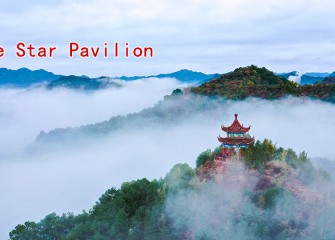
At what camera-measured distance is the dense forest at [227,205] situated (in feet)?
89.9

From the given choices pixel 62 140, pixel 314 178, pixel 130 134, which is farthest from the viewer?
pixel 62 140

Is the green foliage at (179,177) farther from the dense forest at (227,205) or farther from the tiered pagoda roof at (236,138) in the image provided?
the tiered pagoda roof at (236,138)

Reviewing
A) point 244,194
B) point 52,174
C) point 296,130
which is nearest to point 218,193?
point 244,194

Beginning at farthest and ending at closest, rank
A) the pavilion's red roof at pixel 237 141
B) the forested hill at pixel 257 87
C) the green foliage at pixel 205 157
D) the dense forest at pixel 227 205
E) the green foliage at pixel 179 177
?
1. the forested hill at pixel 257 87
2. the green foliage at pixel 205 157
3. the pavilion's red roof at pixel 237 141
4. the green foliage at pixel 179 177
5. the dense forest at pixel 227 205

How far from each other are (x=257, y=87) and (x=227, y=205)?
68618mm

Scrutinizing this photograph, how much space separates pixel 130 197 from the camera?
31281mm

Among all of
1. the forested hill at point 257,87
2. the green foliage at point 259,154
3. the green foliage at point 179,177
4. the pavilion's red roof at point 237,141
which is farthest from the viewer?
the forested hill at point 257,87

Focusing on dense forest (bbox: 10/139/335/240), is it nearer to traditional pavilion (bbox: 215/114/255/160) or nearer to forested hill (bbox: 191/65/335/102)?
traditional pavilion (bbox: 215/114/255/160)

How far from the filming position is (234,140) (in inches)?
1271

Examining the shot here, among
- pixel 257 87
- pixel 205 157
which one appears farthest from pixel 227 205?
pixel 257 87

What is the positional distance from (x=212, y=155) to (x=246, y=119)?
5386 cm

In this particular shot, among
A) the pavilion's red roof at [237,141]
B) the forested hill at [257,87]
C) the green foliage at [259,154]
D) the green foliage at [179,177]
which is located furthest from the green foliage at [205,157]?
the forested hill at [257,87]

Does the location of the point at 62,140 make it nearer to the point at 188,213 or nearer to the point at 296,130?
the point at 296,130

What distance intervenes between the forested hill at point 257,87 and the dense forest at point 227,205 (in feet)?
179
